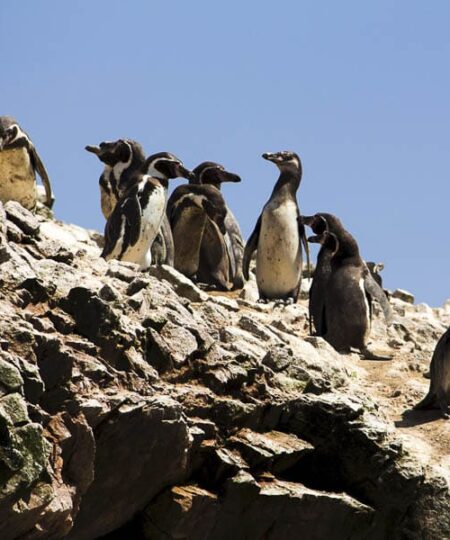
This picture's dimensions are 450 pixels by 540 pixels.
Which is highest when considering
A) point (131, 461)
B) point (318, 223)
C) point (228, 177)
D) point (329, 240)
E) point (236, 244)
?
point (228, 177)

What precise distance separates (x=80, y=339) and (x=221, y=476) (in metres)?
1.55

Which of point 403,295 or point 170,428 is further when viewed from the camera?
point 403,295

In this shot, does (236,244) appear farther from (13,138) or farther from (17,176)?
(13,138)

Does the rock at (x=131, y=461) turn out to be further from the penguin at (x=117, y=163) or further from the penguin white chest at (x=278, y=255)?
the penguin at (x=117, y=163)

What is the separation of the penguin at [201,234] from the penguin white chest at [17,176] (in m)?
2.71

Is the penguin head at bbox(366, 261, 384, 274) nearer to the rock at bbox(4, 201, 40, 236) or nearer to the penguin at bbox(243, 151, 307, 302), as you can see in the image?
the penguin at bbox(243, 151, 307, 302)

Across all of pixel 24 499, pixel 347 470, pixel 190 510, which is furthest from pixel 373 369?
pixel 24 499

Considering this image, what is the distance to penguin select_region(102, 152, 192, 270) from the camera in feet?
61.6

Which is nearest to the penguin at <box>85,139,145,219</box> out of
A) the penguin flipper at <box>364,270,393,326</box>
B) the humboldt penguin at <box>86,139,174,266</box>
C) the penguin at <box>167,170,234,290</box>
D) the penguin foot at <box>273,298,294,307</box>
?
the humboldt penguin at <box>86,139,174,266</box>

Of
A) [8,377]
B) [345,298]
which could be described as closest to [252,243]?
[345,298]

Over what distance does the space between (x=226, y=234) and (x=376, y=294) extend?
3926 mm

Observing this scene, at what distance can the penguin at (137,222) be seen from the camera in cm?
1878

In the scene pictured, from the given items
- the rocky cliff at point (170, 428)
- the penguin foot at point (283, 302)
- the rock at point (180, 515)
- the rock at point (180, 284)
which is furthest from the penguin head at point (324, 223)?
the rock at point (180, 515)

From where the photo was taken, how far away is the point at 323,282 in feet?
65.7
